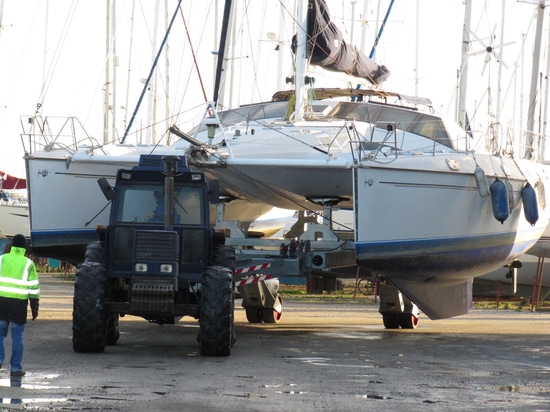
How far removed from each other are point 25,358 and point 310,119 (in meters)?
6.57

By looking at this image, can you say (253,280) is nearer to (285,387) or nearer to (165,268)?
(165,268)

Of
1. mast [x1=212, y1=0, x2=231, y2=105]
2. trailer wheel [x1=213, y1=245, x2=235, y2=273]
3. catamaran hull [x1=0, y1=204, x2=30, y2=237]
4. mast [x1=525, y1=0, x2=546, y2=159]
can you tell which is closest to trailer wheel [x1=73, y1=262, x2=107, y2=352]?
trailer wheel [x1=213, y1=245, x2=235, y2=273]

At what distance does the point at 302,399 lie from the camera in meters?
9.35

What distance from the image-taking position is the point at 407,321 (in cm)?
1903

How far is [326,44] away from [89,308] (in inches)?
260

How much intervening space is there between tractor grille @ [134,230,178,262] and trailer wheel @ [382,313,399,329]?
682 centimetres

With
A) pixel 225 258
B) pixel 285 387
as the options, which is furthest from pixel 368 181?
pixel 285 387

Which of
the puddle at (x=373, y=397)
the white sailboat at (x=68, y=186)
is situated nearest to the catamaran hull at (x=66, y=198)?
the white sailboat at (x=68, y=186)

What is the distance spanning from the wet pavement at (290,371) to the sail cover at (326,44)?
4.16m

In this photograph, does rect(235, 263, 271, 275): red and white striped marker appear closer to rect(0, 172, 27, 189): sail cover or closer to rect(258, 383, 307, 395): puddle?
rect(258, 383, 307, 395): puddle

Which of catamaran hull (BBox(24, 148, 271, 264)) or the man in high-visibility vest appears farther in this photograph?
catamaran hull (BBox(24, 148, 271, 264))

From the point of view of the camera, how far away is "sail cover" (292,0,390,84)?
17109 mm

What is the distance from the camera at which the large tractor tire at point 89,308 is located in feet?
40.5

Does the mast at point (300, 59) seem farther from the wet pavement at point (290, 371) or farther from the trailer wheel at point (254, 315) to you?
the trailer wheel at point (254, 315)
